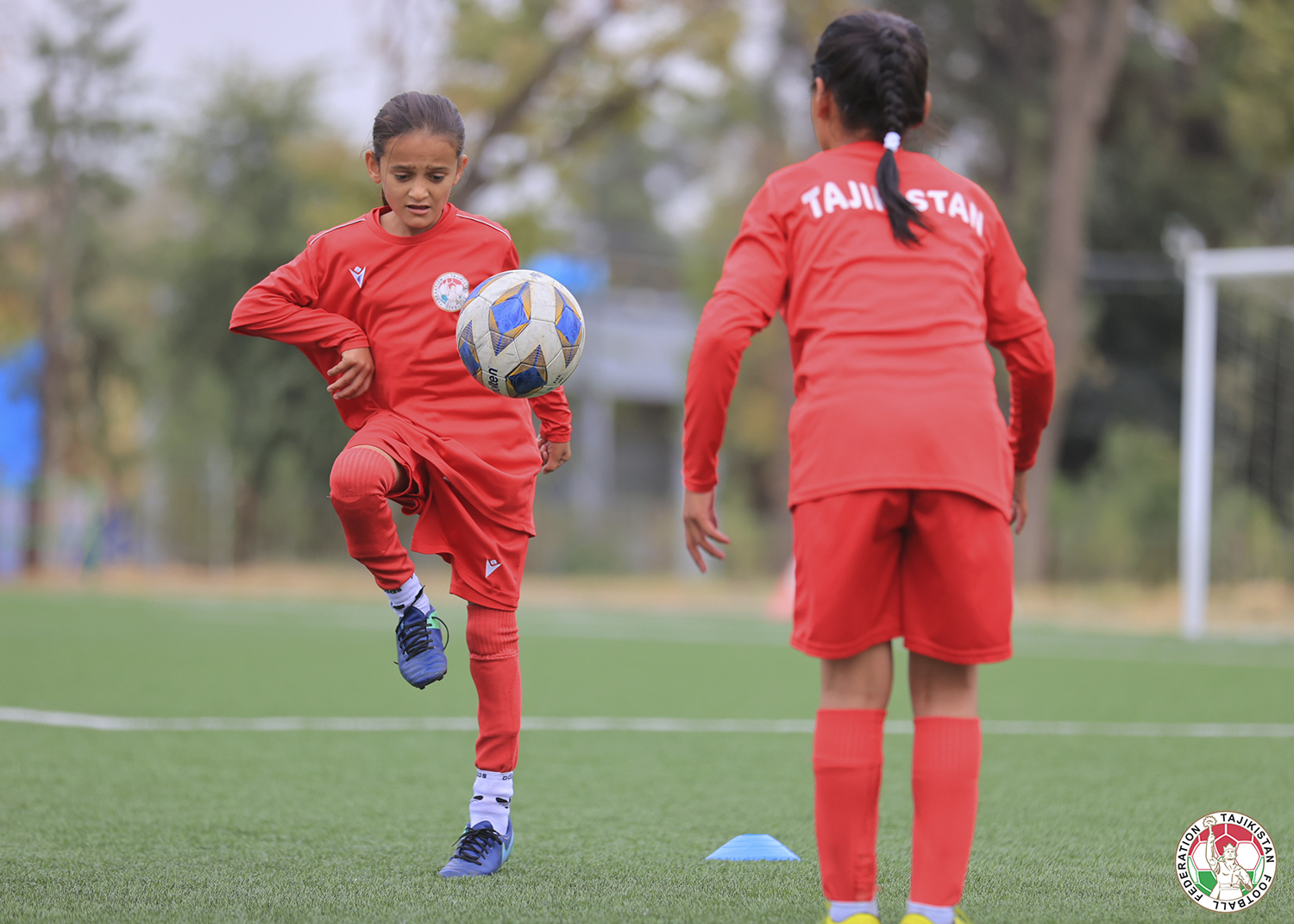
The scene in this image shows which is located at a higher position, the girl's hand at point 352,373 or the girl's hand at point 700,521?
Answer: the girl's hand at point 352,373

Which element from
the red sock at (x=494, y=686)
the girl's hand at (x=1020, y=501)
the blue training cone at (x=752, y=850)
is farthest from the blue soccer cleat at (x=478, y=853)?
the girl's hand at (x=1020, y=501)

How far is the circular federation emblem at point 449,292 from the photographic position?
368cm

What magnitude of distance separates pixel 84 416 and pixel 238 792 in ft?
79.3

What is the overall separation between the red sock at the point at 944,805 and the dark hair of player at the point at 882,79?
93 centimetres

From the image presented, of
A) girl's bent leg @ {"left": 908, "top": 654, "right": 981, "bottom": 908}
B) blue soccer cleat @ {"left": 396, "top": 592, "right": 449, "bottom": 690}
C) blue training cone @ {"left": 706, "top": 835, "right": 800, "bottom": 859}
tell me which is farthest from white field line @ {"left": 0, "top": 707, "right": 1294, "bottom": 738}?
girl's bent leg @ {"left": 908, "top": 654, "right": 981, "bottom": 908}

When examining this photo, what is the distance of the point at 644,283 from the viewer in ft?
121

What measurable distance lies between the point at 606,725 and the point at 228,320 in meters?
20.2

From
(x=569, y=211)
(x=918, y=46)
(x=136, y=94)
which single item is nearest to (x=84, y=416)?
(x=136, y=94)

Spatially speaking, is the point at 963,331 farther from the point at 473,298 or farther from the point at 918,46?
the point at 473,298

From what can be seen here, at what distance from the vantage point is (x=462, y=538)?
371 centimetres

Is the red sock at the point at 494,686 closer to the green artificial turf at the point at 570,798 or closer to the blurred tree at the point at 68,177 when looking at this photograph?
the green artificial turf at the point at 570,798

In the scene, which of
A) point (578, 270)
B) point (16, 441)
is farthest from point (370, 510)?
point (16, 441)

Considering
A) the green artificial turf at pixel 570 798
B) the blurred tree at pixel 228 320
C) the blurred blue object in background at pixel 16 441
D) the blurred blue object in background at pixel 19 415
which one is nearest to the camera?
the green artificial turf at pixel 570 798

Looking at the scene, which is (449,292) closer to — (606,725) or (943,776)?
(943,776)
